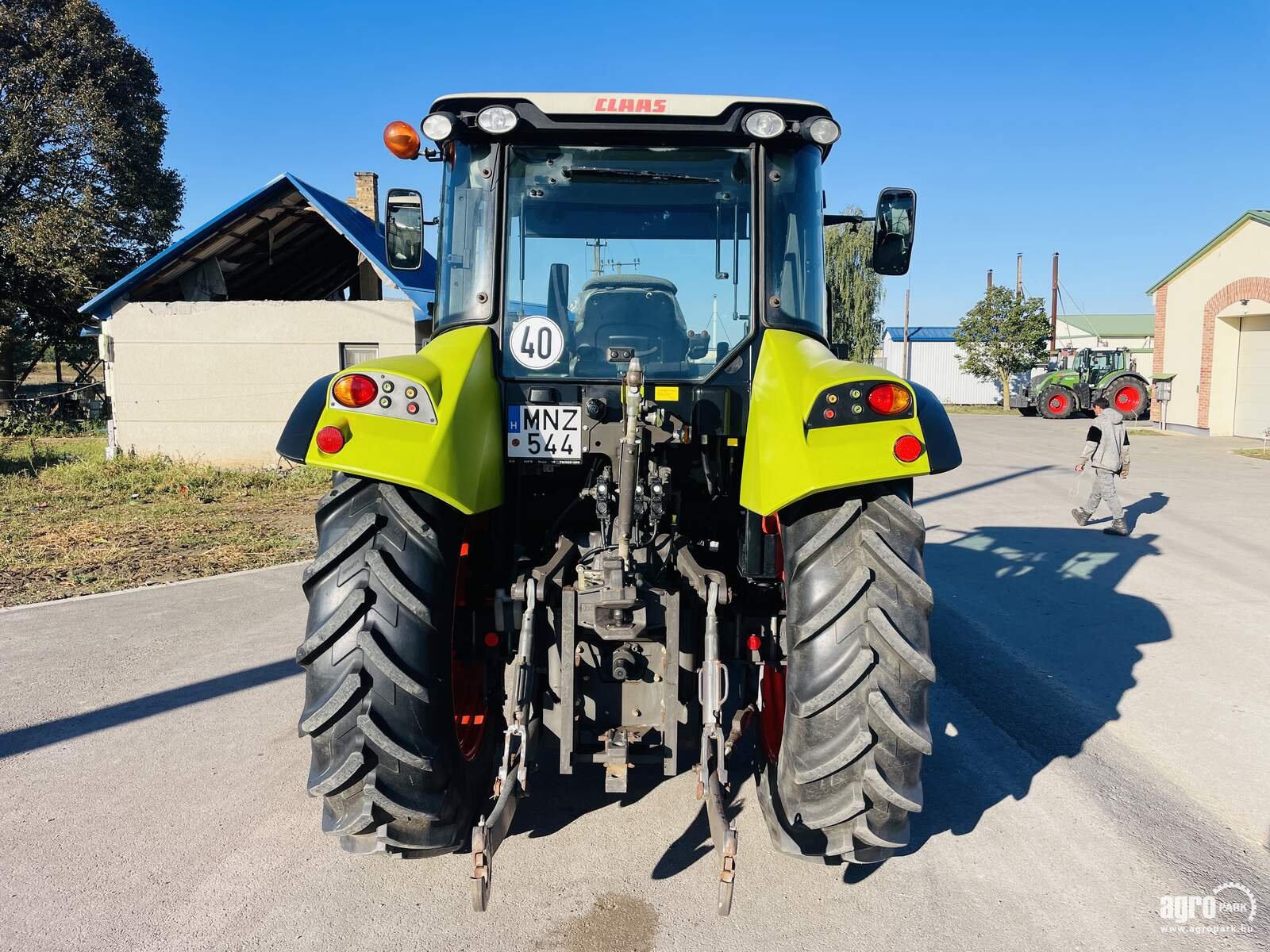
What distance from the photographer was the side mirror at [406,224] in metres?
4.00

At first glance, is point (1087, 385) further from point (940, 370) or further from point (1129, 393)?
point (940, 370)

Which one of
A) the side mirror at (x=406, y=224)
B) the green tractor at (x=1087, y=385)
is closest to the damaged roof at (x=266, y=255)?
the side mirror at (x=406, y=224)

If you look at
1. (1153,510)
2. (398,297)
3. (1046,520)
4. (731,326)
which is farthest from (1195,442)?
(731,326)

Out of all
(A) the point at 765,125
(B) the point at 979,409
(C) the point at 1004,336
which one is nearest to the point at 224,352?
(A) the point at 765,125

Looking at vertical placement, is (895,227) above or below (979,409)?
above

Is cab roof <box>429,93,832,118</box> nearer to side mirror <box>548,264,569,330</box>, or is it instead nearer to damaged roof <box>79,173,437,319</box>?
side mirror <box>548,264,569,330</box>

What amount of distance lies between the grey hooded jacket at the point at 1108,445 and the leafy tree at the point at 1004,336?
28577mm

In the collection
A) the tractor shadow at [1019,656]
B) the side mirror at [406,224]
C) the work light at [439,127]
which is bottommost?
the tractor shadow at [1019,656]

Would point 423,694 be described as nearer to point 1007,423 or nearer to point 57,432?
point 57,432

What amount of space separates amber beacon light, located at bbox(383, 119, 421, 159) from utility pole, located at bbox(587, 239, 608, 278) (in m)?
0.77

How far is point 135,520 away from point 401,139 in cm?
855

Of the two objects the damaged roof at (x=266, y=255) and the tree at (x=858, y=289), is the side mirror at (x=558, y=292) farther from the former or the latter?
the tree at (x=858, y=289)

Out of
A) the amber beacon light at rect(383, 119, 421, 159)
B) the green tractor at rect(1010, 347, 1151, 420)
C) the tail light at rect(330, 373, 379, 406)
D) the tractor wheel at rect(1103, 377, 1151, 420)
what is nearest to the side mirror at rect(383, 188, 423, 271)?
the amber beacon light at rect(383, 119, 421, 159)

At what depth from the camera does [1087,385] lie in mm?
30328
